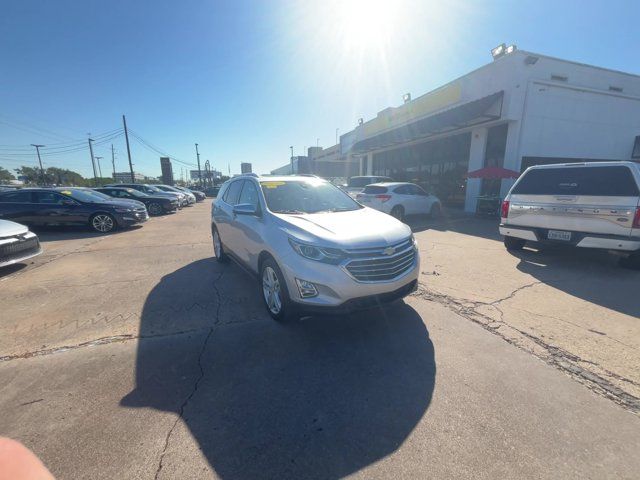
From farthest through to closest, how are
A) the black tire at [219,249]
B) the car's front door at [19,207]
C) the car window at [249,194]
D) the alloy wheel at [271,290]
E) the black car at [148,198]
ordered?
the black car at [148,198] < the car's front door at [19,207] < the black tire at [219,249] < the car window at [249,194] < the alloy wheel at [271,290]

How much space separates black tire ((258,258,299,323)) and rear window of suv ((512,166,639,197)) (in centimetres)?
575

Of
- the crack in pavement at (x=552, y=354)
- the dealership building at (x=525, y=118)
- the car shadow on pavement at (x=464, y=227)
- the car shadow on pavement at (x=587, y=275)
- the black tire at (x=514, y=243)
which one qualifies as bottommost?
the crack in pavement at (x=552, y=354)

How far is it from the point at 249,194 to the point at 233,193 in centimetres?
93

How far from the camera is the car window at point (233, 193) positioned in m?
5.37

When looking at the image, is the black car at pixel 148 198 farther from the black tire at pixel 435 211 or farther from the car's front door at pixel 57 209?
the black tire at pixel 435 211

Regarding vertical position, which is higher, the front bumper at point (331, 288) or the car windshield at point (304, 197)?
the car windshield at point (304, 197)

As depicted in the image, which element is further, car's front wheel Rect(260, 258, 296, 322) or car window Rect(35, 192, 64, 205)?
car window Rect(35, 192, 64, 205)

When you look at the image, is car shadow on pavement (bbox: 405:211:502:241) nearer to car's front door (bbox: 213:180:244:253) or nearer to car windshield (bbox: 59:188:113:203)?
car's front door (bbox: 213:180:244:253)

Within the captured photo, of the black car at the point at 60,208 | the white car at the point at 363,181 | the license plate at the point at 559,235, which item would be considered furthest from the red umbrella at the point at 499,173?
the black car at the point at 60,208

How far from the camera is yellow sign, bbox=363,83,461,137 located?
16.4 meters

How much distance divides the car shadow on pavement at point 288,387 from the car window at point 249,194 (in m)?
1.60

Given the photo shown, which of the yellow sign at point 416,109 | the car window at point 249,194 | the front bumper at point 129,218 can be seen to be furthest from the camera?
the yellow sign at point 416,109

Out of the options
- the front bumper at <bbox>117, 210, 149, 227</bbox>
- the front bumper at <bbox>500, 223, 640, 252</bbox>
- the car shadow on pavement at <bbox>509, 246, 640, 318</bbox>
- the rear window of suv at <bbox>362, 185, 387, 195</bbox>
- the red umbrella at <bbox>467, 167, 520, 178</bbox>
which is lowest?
the car shadow on pavement at <bbox>509, 246, 640, 318</bbox>

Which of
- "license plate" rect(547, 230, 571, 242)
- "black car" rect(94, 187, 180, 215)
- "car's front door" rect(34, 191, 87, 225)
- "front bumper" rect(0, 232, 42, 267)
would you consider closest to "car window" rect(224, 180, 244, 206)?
"front bumper" rect(0, 232, 42, 267)
